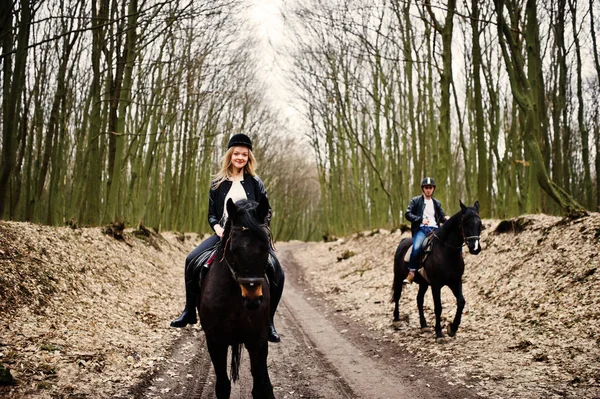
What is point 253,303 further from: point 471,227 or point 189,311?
point 471,227

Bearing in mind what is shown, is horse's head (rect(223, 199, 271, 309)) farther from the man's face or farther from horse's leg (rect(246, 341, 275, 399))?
the man's face

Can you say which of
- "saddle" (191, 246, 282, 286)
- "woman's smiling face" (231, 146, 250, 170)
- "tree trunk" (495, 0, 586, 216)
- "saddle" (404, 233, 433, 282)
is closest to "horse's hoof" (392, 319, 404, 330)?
"saddle" (404, 233, 433, 282)

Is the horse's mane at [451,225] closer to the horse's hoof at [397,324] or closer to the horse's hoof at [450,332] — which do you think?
the horse's hoof at [450,332]

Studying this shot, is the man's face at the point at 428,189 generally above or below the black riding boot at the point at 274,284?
above

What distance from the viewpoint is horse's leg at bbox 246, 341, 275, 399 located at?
158 inches

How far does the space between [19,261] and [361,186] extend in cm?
2318

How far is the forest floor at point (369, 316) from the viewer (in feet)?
16.7

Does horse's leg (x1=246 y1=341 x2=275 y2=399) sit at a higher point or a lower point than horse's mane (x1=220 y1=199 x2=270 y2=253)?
lower

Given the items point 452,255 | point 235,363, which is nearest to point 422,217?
point 452,255

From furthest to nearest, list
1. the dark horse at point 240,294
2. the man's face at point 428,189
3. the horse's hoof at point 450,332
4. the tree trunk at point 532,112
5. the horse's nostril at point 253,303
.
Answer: the tree trunk at point 532,112, the man's face at point 428,189, the horse's hoof at point 450,332, the dark horse at point 240,294, the horse's nostril at point 253,303

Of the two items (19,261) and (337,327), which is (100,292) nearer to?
(19,261)

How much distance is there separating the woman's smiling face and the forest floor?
2.68 metres

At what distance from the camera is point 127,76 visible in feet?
46.9

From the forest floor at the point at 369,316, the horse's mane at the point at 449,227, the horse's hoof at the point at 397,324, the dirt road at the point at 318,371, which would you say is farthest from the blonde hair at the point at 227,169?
the horse's hoof at the point at 397,324
